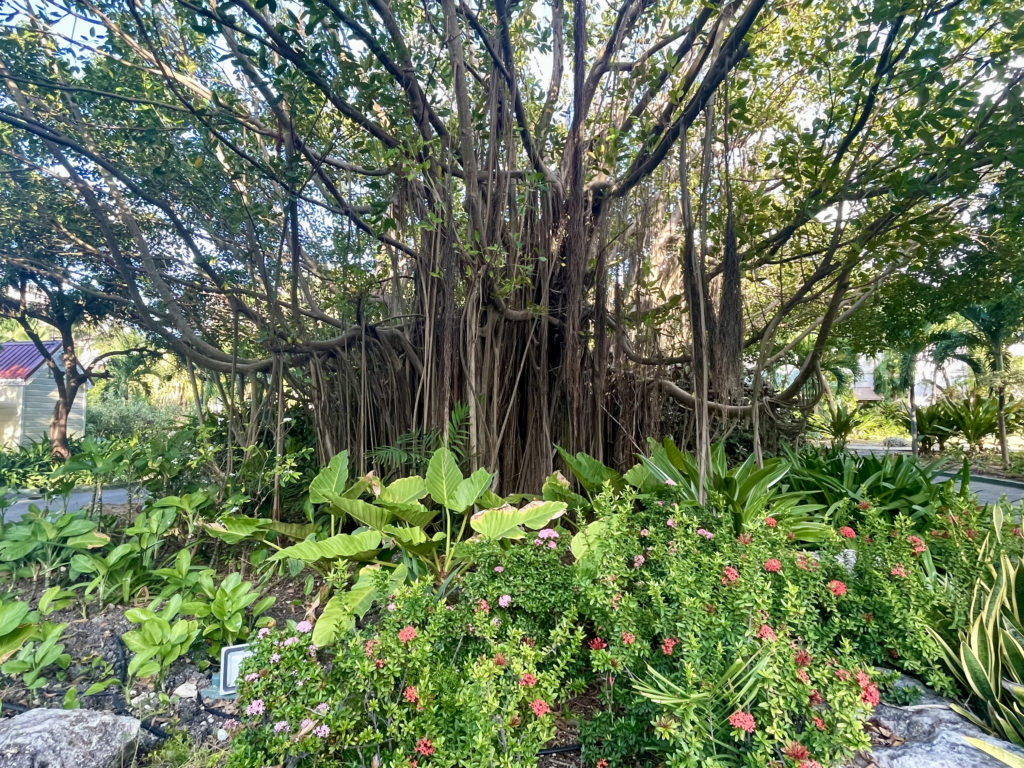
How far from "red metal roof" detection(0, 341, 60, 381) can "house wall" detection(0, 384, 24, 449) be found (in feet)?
1.13

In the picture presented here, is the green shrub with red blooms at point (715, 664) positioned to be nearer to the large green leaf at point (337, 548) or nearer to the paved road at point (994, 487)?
the large green leaf at point (337, 548)

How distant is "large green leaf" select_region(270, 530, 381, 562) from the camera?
148 centimetres

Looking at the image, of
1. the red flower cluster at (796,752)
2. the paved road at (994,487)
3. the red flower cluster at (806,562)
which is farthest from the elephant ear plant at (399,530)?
the paved road at (994,487)

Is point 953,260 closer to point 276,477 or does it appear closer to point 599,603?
point 599,603

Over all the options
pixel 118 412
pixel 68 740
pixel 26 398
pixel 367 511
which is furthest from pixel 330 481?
pixel 26 398

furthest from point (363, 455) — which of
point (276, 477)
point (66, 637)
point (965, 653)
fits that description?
point (965, 653)

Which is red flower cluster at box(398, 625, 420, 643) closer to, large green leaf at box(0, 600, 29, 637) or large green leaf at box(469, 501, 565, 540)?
large green leaf at box(469, 501, 565, 540)

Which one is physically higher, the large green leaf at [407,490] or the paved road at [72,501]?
the large green leaf at [407,490]

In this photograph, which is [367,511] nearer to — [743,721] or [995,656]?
[743,721]

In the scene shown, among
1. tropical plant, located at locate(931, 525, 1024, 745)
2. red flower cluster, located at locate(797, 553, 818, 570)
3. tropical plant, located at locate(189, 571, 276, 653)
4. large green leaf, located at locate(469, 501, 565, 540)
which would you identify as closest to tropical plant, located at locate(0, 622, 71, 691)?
tropical plant, located at locate(189, 571, 276, 653)

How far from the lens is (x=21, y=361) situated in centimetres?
1042

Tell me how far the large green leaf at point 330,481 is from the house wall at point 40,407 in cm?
1147

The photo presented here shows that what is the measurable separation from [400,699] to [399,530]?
660 millimetres

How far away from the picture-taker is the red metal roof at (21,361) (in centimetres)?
969
